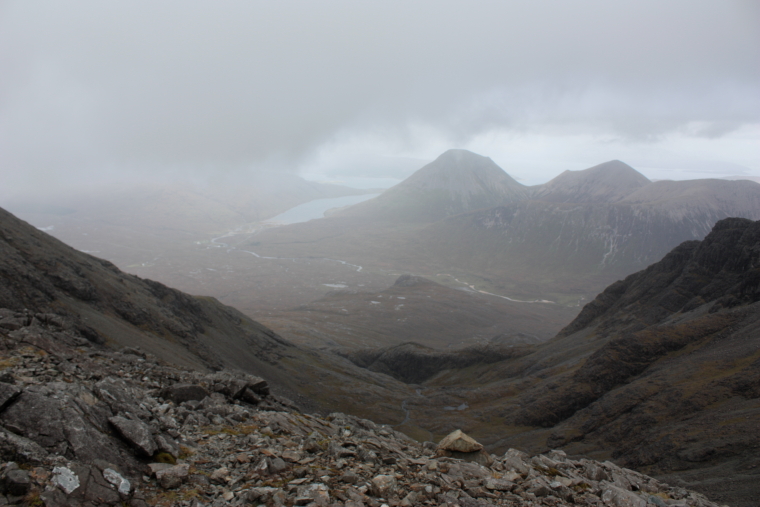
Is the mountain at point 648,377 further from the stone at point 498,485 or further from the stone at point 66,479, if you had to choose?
the stone at point 66,479

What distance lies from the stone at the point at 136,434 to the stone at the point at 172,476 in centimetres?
139

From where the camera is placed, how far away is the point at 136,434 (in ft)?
46.4

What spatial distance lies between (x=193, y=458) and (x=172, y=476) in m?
2.46

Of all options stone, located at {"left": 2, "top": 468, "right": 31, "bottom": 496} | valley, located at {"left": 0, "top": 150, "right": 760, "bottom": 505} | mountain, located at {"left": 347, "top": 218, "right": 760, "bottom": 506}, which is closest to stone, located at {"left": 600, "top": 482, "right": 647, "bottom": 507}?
mountain, located at {"left": 347, "top": 218, "right": 760, "bottom": 506}

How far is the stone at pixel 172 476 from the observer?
12.7 meters

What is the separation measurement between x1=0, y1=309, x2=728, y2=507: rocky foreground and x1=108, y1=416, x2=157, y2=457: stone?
0.04 meters

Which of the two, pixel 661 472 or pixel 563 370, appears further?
pixel 563 370

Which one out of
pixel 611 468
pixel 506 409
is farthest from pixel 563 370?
pixel 611 468

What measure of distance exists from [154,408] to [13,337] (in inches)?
353

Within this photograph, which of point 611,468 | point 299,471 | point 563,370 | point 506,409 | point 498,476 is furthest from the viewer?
point 563,370

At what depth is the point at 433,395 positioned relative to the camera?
3661 inches

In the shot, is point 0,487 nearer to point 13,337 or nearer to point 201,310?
point 13,337

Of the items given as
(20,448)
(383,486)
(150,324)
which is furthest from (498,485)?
(150,324)

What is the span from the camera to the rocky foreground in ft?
37.3
